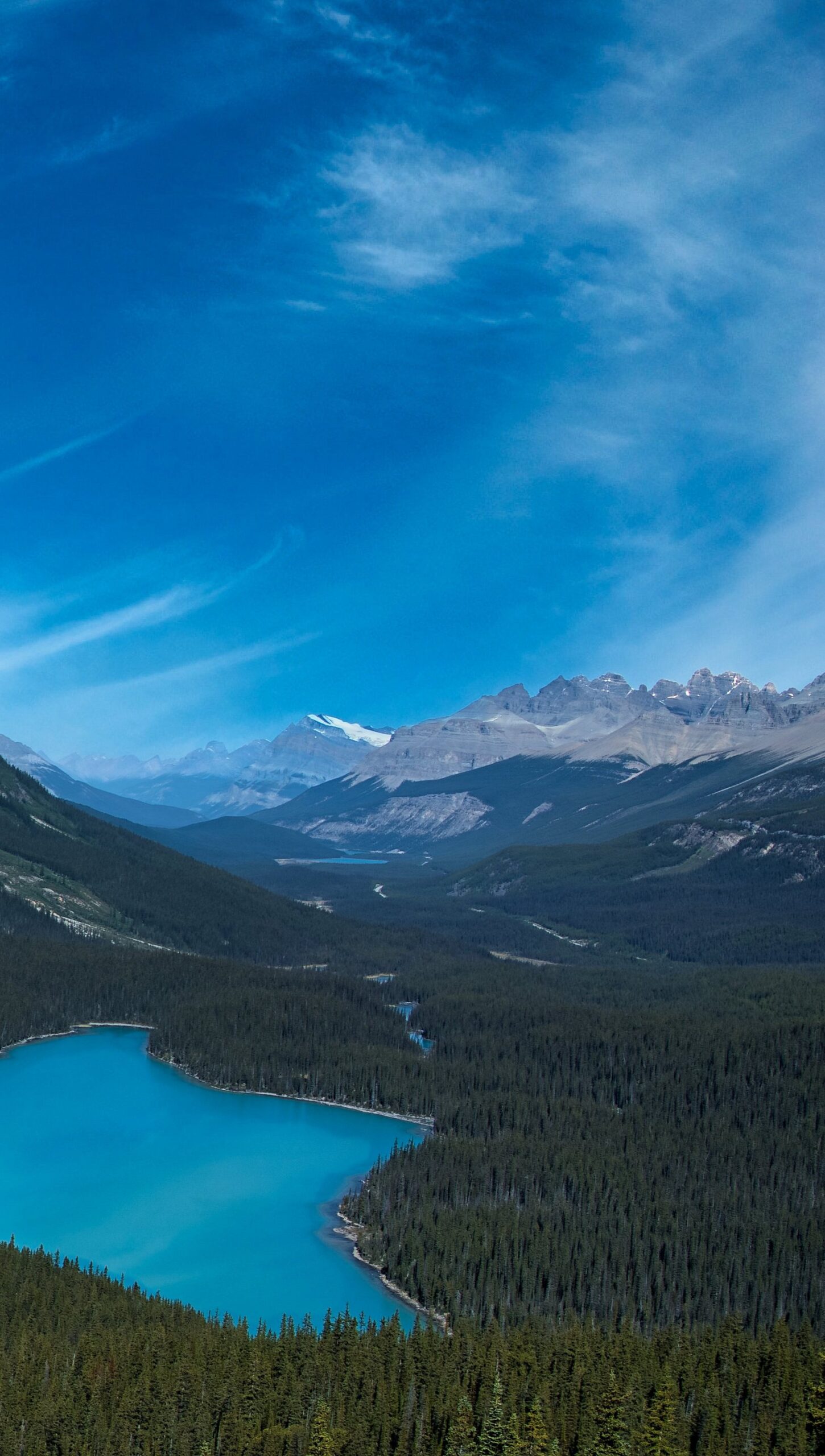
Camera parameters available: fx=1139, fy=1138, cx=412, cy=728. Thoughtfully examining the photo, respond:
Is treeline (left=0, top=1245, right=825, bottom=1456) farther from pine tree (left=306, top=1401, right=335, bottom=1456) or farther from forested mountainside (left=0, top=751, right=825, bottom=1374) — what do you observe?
forested mountainside (left=0, top=751, right=825, bottom=1374)

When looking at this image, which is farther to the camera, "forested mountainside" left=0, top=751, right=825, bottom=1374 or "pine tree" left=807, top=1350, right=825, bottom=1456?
"forested mountainside" left=0, top=751, right=825, bottom=1374

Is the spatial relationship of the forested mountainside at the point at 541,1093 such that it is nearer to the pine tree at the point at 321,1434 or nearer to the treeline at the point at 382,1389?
the treeline at the point at 382,1389

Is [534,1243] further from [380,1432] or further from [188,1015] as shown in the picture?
[188,1015]

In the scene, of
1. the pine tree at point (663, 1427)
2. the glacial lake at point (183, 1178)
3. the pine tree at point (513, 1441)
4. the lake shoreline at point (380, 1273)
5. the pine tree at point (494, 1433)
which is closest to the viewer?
the pine tree at point (513, 1441)

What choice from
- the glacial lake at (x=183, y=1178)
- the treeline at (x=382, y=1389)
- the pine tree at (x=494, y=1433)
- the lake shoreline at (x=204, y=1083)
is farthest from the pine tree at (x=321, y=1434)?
the lake shoreline at (x=204, y=1083)

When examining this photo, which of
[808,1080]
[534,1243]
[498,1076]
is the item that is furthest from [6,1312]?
[808,1080]

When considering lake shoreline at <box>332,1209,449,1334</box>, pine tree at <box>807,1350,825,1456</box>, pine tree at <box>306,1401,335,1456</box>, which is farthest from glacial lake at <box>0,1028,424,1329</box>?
pine tree at <box>807,1350,825,1456</box>
